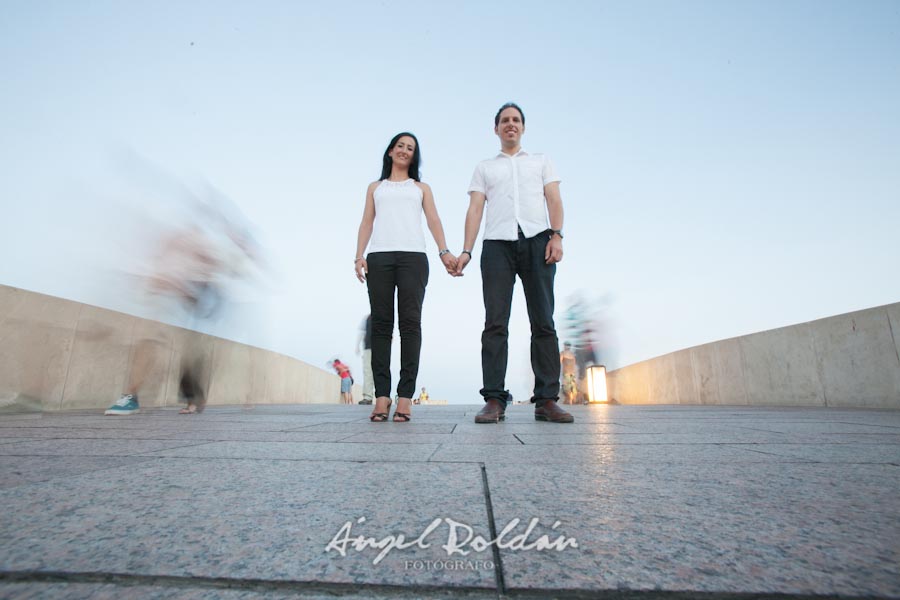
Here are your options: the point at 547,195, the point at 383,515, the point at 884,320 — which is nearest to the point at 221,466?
the point at 383,515

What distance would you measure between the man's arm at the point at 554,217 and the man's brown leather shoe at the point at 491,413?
3.67 feet

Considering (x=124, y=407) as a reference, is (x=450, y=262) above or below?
above

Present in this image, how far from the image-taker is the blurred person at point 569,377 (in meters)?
12.6

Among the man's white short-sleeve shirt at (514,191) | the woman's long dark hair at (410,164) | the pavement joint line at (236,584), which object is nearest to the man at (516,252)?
the man's white short-sleeve shirt at (514,191)

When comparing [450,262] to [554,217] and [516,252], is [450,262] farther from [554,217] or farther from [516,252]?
[554,217]

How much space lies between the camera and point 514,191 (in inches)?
144

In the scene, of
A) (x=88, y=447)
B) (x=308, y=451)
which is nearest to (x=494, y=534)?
(x=308, y=451)

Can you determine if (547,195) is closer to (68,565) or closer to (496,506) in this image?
(496,506)

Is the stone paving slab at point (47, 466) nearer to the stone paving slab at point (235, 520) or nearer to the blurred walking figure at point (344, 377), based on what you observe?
the stone paving slab at point (235, 520)

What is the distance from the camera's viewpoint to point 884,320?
4.81 meters

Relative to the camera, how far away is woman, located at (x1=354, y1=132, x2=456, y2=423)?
347 centimetres

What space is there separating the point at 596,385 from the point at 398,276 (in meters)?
8.94

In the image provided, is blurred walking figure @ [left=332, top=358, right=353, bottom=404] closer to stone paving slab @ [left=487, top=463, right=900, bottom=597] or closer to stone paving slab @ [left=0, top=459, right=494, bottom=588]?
stone paving slab @ [left=0, top=459, right=494, bottom=588]

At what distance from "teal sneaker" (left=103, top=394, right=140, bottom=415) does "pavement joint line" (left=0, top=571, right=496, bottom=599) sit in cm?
433
